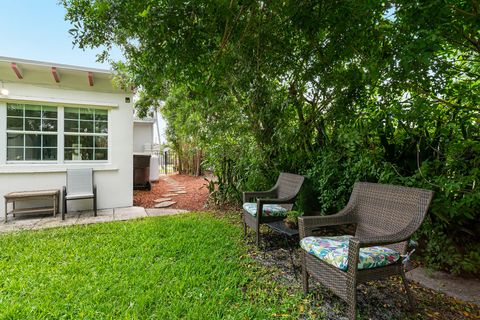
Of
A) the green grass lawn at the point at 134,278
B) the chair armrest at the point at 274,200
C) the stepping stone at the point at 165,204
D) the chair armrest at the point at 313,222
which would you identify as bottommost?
the green grass lawn at the point at 134,278

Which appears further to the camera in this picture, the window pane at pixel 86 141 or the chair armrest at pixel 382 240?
the window pane at pixel 86 141

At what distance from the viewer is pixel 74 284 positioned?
2.21 metres

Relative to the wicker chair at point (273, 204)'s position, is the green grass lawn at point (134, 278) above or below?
below

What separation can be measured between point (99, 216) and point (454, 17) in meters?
5.62

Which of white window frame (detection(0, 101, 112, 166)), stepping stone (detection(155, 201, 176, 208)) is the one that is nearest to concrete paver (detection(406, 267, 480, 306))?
stepping stone (detection(155, 201, 176, 208))

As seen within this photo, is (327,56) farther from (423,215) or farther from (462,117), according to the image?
(423,215)

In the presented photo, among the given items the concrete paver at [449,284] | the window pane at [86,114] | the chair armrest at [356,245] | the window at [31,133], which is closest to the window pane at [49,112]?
the window at [31,133]

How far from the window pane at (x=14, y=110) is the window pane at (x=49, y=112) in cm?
37

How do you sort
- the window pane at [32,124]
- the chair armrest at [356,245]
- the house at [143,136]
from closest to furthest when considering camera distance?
the chair armrest at [356,245] → the window pane at [32,124] → the house at [143,136]

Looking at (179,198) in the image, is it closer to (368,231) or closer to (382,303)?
(368,231)

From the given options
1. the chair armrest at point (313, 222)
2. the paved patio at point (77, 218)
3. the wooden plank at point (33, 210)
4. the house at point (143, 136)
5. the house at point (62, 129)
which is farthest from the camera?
the house at point (143, 136)

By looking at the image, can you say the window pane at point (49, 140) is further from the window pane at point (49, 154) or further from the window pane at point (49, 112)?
the window pane at point (49, 112)

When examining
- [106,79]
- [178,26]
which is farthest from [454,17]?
[106,79]

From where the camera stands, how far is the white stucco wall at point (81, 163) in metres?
4.41
